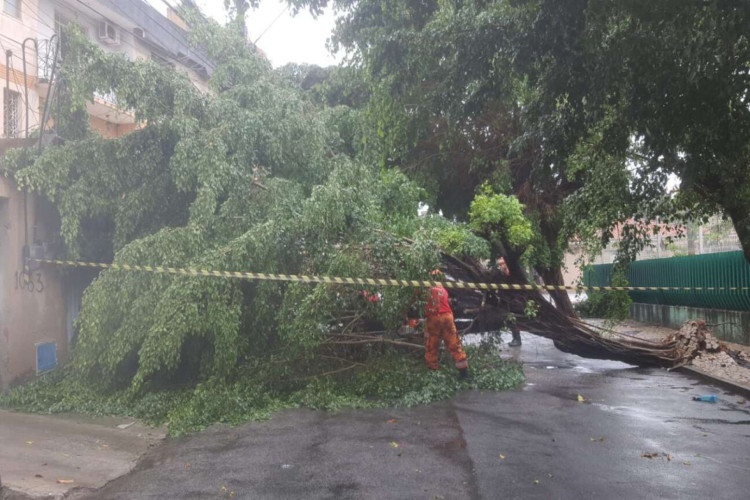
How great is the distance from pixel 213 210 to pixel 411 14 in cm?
356

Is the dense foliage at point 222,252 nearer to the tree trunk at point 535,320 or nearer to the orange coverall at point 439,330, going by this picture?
the orange coverall at point 439,330

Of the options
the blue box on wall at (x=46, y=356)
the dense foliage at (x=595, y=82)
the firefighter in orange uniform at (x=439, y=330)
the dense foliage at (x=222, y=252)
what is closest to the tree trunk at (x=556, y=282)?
the dense foliage at (x=595, y=82)

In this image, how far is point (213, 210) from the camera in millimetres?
9023

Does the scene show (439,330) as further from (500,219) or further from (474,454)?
(474,454)

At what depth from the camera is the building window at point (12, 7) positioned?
15.5 meters

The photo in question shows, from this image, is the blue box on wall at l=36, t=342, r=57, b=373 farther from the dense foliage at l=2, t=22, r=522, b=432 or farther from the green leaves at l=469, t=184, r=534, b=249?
the green leaves at l=469, t=184, r=534, b=249

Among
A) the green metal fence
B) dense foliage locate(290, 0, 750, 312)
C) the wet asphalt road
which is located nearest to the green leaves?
dense foliage locate(290, 0, 750, 312)

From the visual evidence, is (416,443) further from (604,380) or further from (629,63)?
(604,380)

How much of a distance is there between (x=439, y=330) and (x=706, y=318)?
8824mm

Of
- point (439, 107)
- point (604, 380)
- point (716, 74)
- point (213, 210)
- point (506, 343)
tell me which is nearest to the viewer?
point (716, 74)

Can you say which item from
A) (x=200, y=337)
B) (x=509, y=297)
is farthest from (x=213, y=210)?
(x=509, y=297)

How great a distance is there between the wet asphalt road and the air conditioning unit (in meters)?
14.7

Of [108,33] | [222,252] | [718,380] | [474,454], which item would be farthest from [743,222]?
[108,33]

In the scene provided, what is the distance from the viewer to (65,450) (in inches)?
252
